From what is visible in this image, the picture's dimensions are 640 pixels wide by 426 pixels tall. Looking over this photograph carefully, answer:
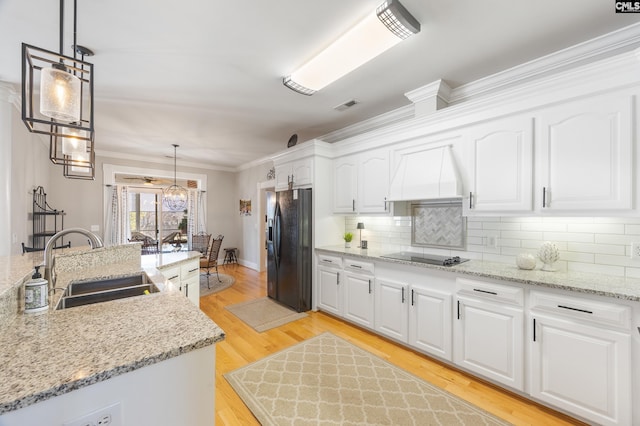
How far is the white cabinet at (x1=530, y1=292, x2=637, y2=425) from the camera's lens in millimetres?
1638

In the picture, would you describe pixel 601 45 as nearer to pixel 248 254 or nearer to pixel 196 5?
pixel 196 5

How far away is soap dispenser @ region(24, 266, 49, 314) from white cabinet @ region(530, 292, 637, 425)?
2.92 meters

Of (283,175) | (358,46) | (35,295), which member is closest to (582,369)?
(358,46)

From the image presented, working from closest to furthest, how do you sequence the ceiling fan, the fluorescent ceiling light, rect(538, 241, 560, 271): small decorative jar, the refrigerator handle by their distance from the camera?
the fluorescent ceiling light → rect(538, 241, 560, 271): small decorative jar → the refrigerator handle → the ceiling fan

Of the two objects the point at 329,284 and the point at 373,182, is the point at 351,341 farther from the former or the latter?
the point at 373,182

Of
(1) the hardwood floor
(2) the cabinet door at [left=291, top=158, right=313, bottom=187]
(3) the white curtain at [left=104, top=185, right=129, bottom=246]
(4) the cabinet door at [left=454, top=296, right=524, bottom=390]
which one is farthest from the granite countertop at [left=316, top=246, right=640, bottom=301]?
(3) the white curtain at [left=104, top=185, right=129, bottom=246]

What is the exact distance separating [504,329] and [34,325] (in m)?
2.80

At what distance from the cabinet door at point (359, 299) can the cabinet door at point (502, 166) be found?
1371 millimetres

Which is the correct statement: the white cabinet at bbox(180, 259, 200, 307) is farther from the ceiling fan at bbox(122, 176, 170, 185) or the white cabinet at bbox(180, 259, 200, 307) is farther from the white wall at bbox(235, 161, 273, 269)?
the ceiling fan at bbox(122, 176, 170, 185)

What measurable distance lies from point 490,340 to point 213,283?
4587 millimetres

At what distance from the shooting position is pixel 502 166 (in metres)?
2.29

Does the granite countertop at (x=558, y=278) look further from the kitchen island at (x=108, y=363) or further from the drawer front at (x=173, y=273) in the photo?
the drawer front at (x=173, y=273)

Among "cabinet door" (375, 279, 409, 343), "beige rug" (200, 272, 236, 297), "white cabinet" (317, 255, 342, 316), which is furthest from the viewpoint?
"beige rug" (200, 272, 236, 297)

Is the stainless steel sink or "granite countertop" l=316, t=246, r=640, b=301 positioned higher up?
"granite countertop" l=316, t=246, r=640, b=301
